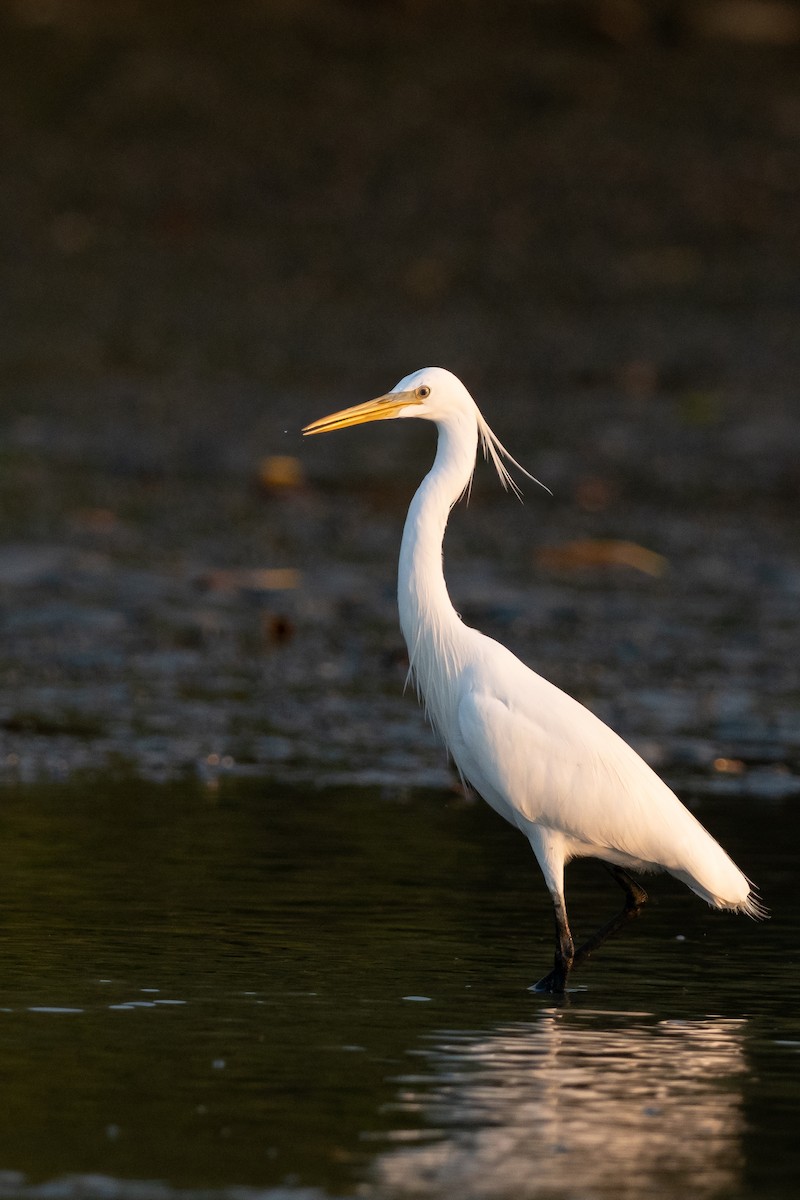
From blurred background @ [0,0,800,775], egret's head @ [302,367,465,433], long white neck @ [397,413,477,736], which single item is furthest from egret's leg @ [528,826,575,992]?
blurred background @ [0,0,800,775]

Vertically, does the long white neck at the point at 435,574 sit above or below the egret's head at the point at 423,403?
below

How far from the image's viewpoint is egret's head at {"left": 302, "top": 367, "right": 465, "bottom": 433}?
293 inches

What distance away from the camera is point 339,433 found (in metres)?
19.8

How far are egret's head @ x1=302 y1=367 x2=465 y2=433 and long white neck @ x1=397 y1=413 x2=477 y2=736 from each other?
5 centimetres

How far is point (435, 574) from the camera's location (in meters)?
7.55

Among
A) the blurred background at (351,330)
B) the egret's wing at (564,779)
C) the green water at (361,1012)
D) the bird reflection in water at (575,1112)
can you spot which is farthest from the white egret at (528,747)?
the blurred background at (351,330)

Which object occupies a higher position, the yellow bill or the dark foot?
the yellow bill

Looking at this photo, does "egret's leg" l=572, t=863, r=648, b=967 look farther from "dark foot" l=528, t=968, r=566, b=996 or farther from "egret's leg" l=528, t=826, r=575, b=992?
"dark foot" l=528, t=968, r=566, b=996

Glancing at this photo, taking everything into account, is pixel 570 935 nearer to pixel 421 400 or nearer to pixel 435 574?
pixel 435 574

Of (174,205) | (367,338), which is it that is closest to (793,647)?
(367,338)

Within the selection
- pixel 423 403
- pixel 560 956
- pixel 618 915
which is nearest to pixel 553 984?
pixel 560 956

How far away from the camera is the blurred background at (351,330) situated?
12617 millimetres

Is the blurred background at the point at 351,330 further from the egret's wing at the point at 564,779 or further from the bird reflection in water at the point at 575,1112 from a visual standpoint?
the bird reflection in water at the point at 575,1112

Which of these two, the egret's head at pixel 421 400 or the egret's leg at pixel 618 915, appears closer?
the egret's leg at pixel 618 915
